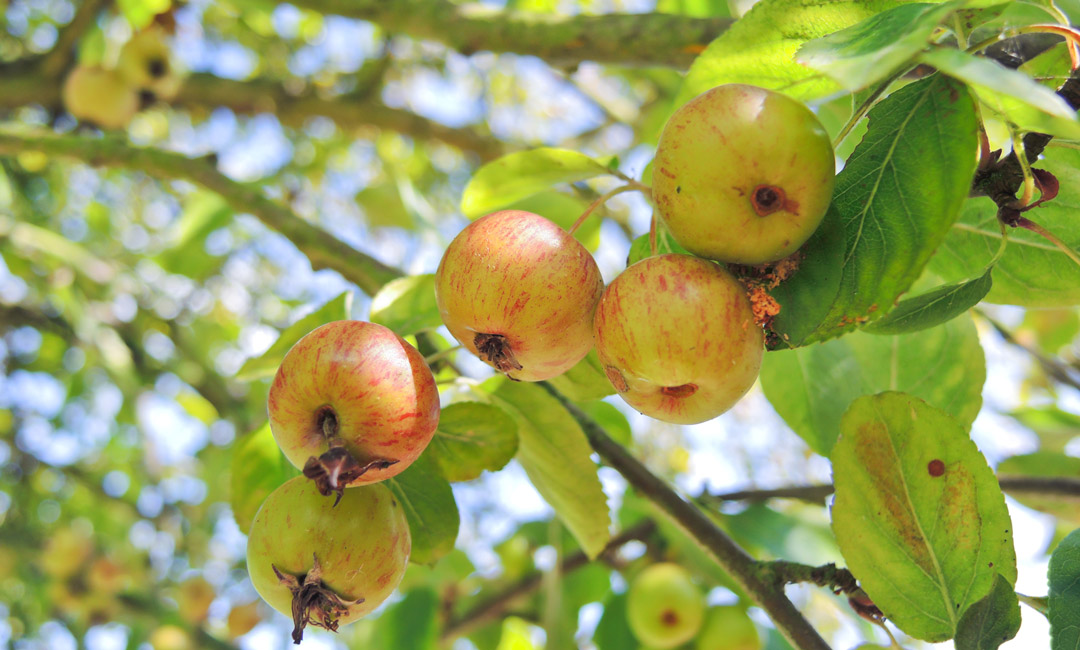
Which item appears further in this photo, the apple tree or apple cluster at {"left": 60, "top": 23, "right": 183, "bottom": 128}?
apple cluster at {"left": 60, "top": 23, "right": 183, "bottom": 128}

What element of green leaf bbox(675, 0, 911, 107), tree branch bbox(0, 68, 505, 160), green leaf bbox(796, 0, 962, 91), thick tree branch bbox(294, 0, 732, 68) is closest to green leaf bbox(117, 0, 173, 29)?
thick tree branch bbox(294, 0, 732, 68)

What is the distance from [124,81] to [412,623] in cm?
321

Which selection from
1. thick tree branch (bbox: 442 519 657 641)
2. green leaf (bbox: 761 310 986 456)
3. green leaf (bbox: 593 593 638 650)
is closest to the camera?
green leaf (bbox: 761 310 986 456)

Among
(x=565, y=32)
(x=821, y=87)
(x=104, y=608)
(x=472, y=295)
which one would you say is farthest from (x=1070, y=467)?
(x=104, y=608)

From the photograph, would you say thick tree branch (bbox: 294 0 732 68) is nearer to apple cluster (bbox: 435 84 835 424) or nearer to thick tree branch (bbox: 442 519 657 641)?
apple cluster (bbox: 435 84 835 424)

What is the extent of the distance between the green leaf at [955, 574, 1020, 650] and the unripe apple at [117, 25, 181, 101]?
4.39 metres

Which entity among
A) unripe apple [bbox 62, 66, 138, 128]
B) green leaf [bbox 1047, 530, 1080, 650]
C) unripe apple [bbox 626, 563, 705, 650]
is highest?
green leaf [bbox 1047, 530, 1080, 650]

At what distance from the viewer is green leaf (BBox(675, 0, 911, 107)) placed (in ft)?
3.53

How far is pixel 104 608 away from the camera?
4395 millimetres

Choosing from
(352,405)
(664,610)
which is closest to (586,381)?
(352,405)

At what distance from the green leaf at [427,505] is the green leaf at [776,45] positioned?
736 mm

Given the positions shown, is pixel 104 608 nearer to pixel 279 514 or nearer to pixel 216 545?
pixel 216 545

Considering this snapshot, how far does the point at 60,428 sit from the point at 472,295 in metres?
5.59

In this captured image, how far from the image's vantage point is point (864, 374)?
155cm
